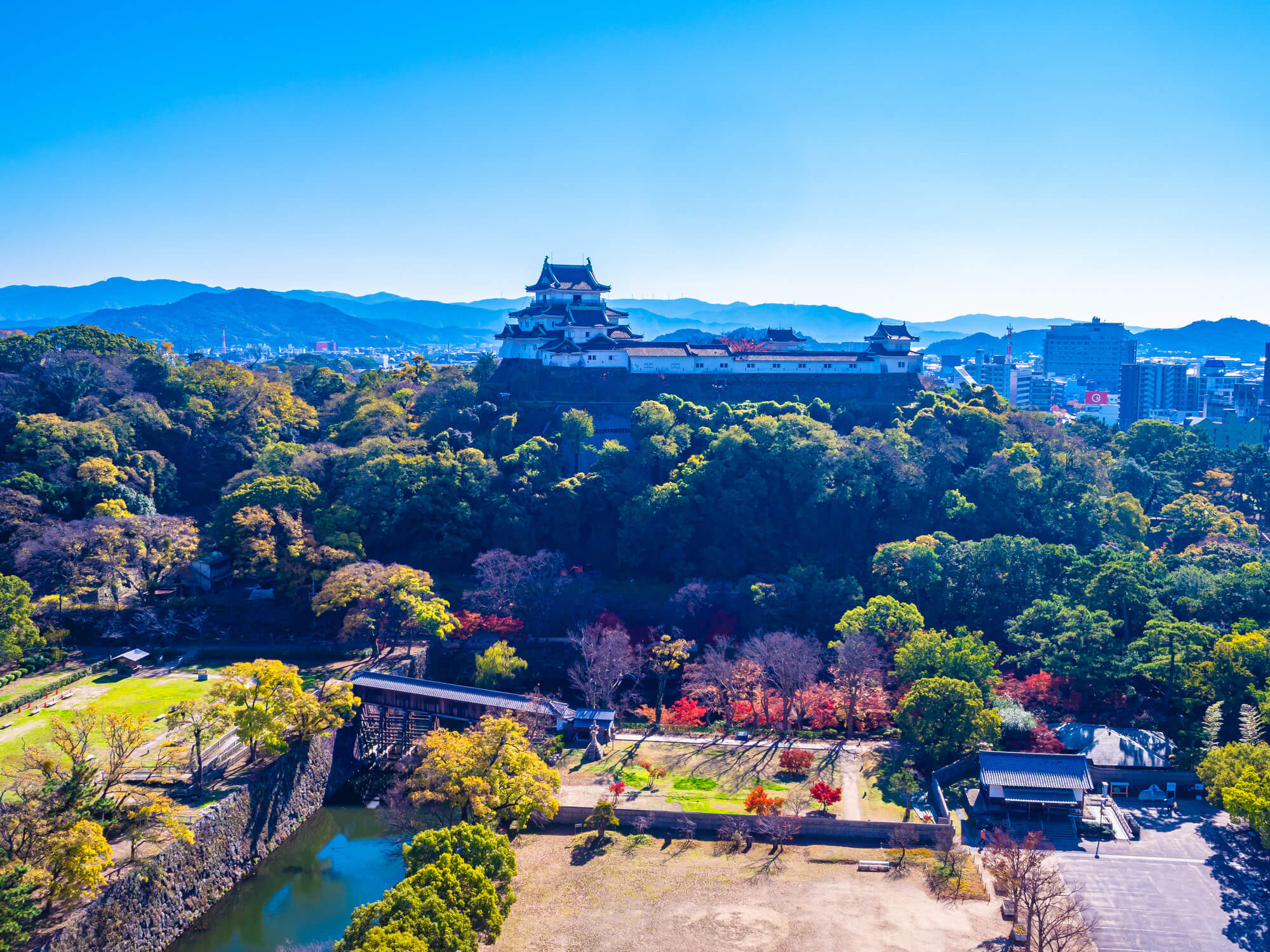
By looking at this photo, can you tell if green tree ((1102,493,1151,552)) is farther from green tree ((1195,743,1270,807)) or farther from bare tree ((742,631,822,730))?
bare tree ((742,631,822,730))

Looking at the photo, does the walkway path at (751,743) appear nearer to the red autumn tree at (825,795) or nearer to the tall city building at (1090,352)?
the red autumn tree at (825,795)

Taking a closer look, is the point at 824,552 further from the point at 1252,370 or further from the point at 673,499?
the point at 1252,370

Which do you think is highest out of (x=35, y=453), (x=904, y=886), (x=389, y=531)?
(x=35, y=453)

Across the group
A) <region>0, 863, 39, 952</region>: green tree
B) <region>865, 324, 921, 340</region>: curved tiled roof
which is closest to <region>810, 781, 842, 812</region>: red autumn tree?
<region>0, 863, 39, 952</region>: green tree

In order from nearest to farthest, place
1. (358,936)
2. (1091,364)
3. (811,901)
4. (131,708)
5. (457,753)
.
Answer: (358,936) < (811,901) < (457,753) < (131,708) < (1091,364)

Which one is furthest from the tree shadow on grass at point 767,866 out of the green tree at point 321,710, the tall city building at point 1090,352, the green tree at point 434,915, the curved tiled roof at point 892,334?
the tall city building at point 1090,352

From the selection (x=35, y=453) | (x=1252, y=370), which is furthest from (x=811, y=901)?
(x=1252, y=370)

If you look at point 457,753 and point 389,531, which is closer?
point 457,753

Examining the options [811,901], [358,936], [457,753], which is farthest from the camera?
[457,753]
